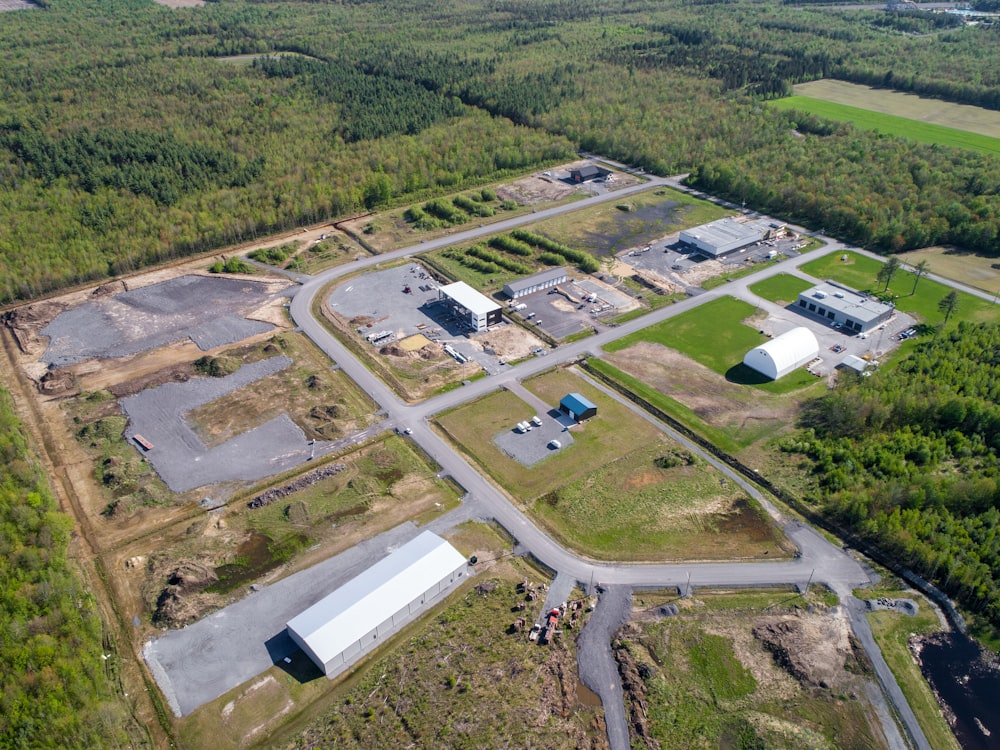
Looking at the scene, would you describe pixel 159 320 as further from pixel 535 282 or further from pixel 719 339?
pixel 719 339

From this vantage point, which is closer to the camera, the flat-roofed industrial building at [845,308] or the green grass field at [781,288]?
the flat-roofed industrial building at [845,308]

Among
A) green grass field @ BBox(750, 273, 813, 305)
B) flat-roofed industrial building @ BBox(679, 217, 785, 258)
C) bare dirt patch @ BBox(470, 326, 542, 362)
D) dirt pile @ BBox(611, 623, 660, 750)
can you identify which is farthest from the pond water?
flat-roofed industrial building @ BBox(679, 217, 785, 258)

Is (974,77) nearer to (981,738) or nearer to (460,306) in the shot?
(460,306)

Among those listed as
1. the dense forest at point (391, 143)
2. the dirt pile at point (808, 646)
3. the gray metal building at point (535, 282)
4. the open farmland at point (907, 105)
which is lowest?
the dirt pile at point (808, 646)

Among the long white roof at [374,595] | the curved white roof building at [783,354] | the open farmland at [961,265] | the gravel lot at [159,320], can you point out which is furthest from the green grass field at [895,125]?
the long white roof at [374,595]

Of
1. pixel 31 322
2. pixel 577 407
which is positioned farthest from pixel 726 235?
pixel 31 322

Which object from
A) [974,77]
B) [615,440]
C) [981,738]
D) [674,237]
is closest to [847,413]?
[615,440]

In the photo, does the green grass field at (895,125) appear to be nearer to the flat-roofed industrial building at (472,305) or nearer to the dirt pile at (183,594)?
the flat-roofed industrial building at (472,305)
